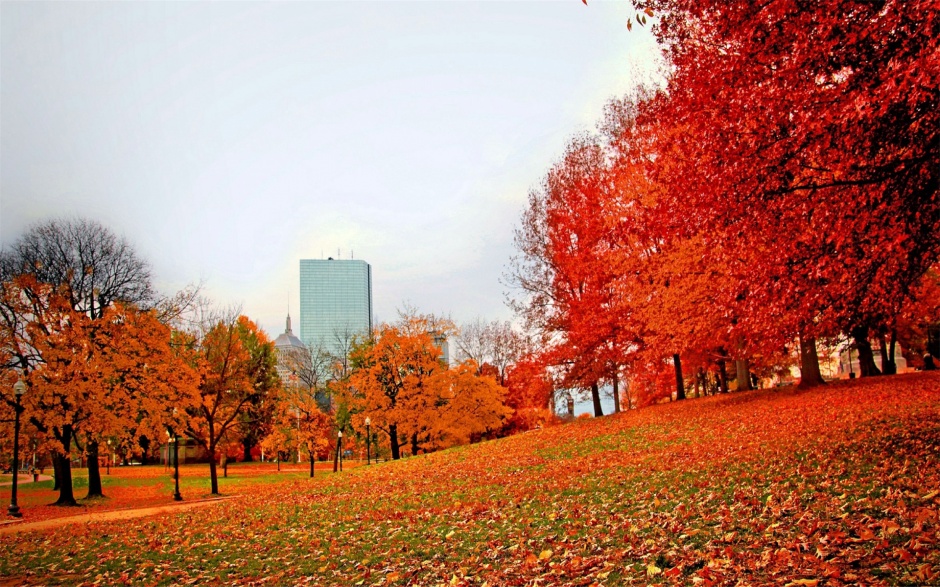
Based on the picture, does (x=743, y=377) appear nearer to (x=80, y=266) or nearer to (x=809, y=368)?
(x=809, y=368)

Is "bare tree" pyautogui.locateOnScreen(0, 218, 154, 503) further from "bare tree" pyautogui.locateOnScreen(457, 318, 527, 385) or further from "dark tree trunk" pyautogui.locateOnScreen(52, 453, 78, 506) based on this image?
"bare tree" pyautogui.locateOnScreen(457, 318, 527, 385)

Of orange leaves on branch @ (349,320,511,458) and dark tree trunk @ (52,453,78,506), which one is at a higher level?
orange leaves on branch @ (349,320,511,458)

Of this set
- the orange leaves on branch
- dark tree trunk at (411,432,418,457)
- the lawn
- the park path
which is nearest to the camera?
the lawn

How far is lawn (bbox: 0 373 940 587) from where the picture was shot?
577cm

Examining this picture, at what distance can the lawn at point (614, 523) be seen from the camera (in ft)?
18.9

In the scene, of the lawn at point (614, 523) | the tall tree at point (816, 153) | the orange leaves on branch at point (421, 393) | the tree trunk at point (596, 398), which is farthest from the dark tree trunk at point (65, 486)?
the tall tree at point (816, 153)

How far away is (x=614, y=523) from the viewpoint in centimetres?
811

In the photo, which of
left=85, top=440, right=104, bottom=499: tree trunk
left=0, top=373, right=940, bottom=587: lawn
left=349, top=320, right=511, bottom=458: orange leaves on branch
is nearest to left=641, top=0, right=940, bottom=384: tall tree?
left=0, top=373, right=940, bottom=587: lawn

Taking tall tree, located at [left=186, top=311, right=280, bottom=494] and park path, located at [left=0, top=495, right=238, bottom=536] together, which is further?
tall tree, located at [left=186, top=311, right=280, bottom=494]

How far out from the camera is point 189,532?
1245cm

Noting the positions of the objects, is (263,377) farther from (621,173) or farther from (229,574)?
(229,574)

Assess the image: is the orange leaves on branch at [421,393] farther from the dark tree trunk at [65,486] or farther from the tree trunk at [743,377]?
the dark tree trunk at [65,486]

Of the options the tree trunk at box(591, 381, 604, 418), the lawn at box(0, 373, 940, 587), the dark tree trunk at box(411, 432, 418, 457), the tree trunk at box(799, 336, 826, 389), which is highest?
the tree trunk at box(799, 336, 826, 389)

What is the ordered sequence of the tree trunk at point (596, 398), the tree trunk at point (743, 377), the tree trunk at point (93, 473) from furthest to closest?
1. the tree trunk at point (596, 398)
2. the tree trunk at point (743, 377)
3. the tree trunk at point (93, 473)
